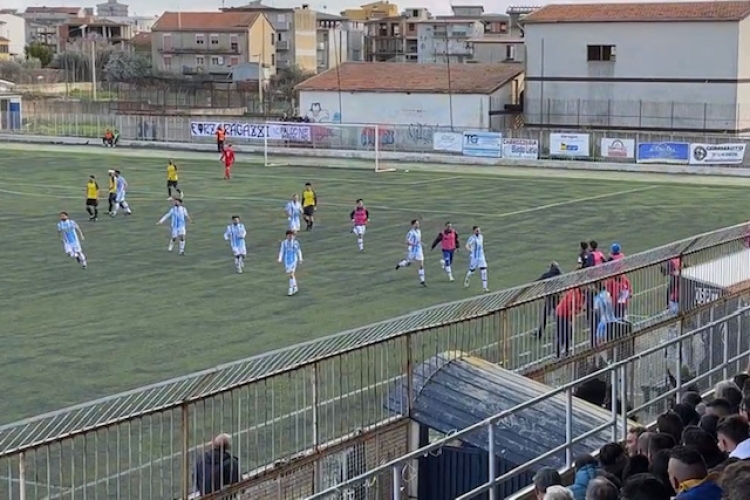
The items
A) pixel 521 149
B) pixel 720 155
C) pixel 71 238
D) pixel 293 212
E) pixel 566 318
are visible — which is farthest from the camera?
pixel 521 149

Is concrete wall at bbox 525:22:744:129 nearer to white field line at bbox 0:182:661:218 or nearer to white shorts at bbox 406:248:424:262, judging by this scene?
white field line at bbox 0:182:661:218

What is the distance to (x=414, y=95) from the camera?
71.1 m

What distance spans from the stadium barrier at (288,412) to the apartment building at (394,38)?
142 metres

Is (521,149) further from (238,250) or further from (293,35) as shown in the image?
(293,35)

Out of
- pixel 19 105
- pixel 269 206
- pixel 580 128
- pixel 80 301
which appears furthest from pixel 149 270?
pixel 19 105

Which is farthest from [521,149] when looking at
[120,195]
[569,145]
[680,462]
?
[680,462]

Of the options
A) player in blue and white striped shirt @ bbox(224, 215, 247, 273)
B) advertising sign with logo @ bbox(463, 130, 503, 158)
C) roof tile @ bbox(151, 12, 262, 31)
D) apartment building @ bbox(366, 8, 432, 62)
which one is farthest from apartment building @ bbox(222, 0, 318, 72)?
player in blue and white striped shirt @ bbox(224, 215, 247, 273)

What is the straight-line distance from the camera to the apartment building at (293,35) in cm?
13575

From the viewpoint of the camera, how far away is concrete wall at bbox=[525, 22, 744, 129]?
65188mm

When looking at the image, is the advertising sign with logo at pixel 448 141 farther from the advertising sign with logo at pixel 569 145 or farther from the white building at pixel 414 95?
the white building at pixel 414 95

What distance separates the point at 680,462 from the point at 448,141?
183 feet

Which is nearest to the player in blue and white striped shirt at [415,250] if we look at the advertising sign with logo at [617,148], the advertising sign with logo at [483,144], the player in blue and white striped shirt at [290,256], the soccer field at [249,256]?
the soccer field at [249,256]

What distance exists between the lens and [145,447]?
40.2 feet

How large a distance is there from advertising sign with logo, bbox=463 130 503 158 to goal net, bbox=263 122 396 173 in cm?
423
